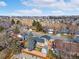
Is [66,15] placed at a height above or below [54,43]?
above

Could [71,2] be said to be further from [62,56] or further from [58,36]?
[62,56]

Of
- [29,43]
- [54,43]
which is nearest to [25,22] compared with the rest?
[29,43]

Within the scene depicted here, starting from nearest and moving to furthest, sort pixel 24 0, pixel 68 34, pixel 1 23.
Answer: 1. pixel 68 34
2. pixel 24 0
3. pixel 1 23

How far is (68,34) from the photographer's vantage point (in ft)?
11.6

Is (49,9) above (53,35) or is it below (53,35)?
above

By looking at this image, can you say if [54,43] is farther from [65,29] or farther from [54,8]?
[54,8]

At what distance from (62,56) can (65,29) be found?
0.38 metres

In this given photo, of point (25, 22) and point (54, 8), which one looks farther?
Result: point (25, 22)

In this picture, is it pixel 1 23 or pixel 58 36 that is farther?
pixel 1 23

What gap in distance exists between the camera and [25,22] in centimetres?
396

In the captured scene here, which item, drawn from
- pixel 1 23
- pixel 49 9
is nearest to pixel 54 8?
pixel 49 9

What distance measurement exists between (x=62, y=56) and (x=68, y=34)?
326 millimetres

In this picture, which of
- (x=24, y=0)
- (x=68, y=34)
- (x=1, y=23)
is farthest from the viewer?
(x=1, y=23)

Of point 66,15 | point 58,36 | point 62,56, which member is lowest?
point 62,56
